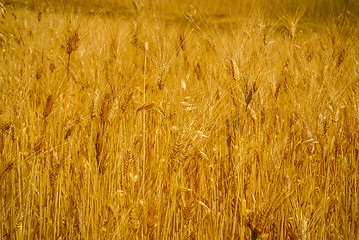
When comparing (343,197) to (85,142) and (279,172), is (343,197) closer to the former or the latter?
(279,172)

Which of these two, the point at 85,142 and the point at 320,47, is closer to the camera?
the point at 85,142

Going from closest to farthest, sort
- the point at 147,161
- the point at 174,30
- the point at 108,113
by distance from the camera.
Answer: the point at 108,113 → the point at 147,161 → the point at 174,30

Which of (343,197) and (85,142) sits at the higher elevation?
(85,142)

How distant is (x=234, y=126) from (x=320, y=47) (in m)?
1.50

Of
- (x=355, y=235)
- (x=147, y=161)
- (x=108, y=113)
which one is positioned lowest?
(x=355, y=235)

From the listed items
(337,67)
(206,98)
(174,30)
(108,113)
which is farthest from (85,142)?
(337,67)

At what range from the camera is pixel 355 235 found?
101 cm

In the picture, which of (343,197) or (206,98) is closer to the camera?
(206,98)

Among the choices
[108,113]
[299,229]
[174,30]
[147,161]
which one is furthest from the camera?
[174,30]

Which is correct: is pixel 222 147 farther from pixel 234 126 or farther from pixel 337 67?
pixel 337 67

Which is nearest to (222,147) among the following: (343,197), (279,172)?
(279,172)

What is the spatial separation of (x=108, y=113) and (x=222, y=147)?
63 centimetres

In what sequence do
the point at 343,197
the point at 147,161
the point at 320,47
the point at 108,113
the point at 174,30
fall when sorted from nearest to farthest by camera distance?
the point at 108,113 < the point at 343,197 < the point at 147,161 < the point at 174,30 < the point at 320,47

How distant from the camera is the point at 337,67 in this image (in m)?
1.58
